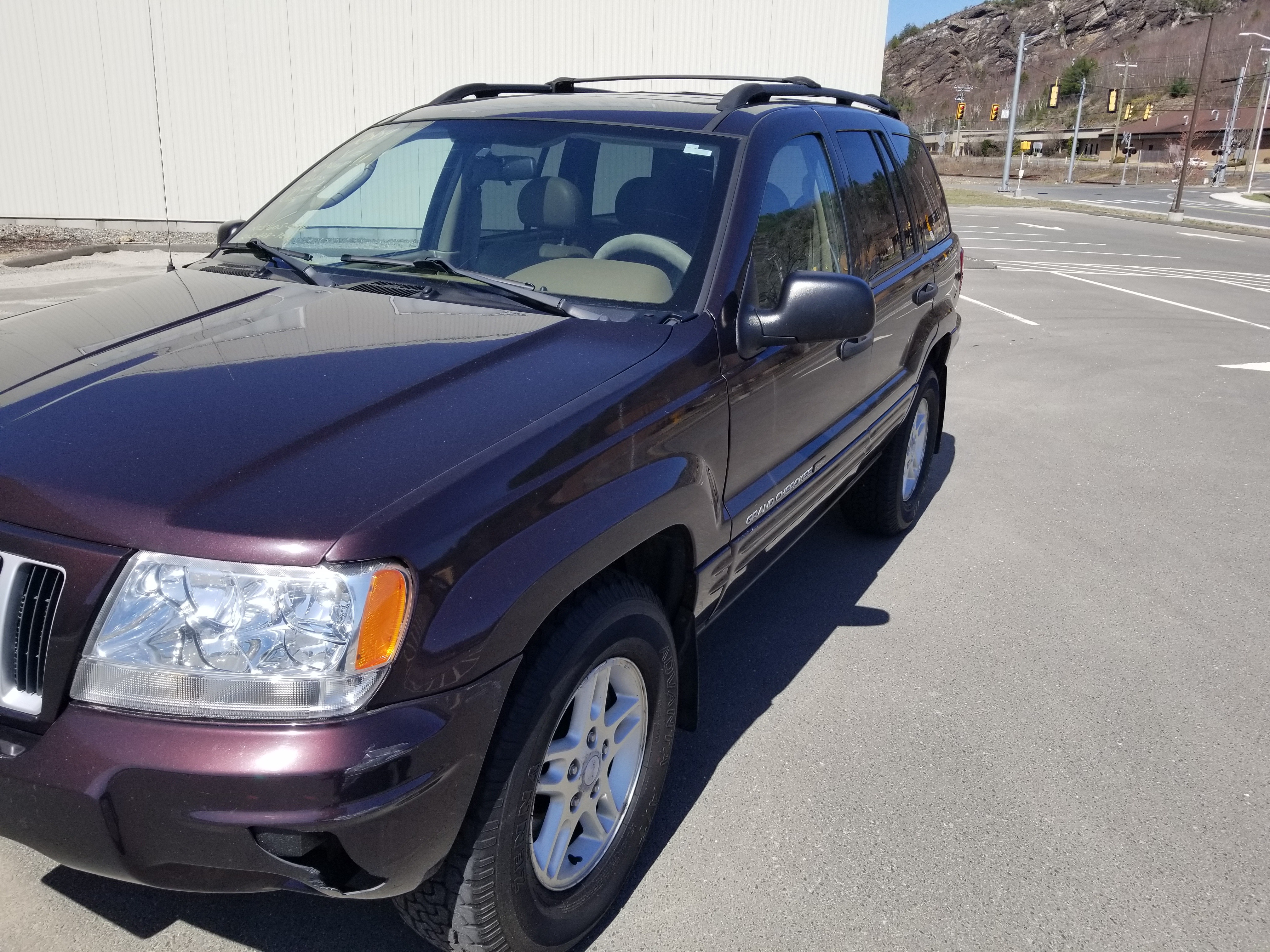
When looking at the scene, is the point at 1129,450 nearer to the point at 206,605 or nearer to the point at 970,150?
the point at 206,605

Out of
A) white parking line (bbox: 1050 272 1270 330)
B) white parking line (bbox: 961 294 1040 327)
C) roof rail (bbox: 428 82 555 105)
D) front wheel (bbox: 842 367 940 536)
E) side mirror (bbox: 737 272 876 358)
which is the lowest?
white parking line (bbox: 961 294 1040 327)

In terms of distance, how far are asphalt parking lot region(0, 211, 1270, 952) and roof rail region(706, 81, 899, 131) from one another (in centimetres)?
198

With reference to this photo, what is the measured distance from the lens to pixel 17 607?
1825mm

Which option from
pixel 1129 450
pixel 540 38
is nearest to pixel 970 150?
pixel 540 38

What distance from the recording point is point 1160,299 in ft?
46.2

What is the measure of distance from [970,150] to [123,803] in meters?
125

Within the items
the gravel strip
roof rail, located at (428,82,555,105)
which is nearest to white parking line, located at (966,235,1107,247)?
the gravel strip

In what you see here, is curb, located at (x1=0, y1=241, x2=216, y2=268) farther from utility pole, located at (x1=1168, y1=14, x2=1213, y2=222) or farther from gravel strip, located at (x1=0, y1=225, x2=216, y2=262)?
utility pole, located at (x1=1168, y1=14, x2=1213, y2=222)

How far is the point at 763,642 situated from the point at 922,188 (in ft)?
8.07

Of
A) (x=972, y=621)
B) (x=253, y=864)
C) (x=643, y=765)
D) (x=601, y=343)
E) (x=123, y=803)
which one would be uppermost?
(x=601, y=343)

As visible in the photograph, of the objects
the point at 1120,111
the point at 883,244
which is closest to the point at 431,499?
the point at 883,244

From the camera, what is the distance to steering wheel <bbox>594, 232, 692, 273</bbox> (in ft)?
9.58

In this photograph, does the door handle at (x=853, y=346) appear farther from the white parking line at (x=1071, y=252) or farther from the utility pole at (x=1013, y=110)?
the utility pole at (x=1013, y=110)

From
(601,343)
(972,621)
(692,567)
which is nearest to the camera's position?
(601,343)
